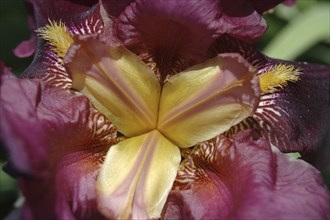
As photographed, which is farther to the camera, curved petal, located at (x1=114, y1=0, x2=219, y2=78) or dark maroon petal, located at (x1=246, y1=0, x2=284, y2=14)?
dark maroon petal, located at (x1=246, y1=0, x2=284, y2=14)

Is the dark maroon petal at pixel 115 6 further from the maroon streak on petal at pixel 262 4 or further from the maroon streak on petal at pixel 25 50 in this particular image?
the maroon streak on petal at pixel 25 50

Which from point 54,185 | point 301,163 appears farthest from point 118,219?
point 301,163

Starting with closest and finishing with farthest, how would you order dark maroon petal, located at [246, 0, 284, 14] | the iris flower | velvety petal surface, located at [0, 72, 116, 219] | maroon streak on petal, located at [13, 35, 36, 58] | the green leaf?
velvety petal surface, located at [0, 72, 116, 219] → the iris flower → dark maroon petal, located at [246, 0, 284, 14] → maroon streak on petal, located at [13, 35, 36, 58] → the green leaf

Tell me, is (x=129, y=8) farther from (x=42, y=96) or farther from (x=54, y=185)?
(x=54, y=185)

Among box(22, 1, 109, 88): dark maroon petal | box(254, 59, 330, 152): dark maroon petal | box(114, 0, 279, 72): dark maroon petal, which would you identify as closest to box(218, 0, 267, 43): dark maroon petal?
box(114, 0, 279, 72): dark maroon petal

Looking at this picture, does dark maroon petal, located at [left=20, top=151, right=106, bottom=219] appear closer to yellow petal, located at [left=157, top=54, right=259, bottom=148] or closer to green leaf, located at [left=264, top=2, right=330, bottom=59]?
yellow petal, located at [left=157, top=54, right=259, bottom=148]

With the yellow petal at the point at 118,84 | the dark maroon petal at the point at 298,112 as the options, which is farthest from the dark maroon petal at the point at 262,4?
the yellow petal at the point at 118,84
